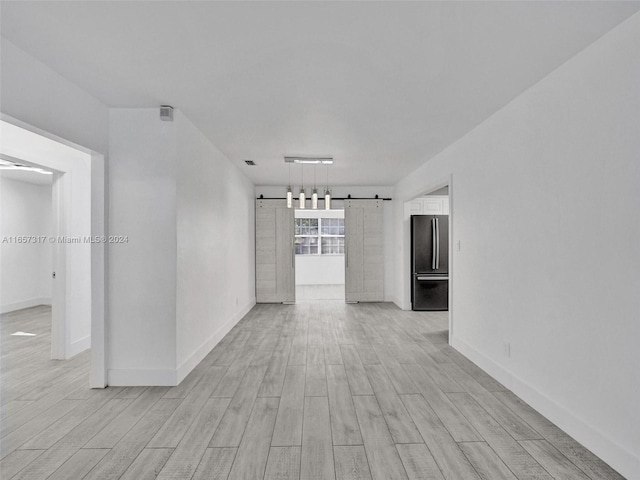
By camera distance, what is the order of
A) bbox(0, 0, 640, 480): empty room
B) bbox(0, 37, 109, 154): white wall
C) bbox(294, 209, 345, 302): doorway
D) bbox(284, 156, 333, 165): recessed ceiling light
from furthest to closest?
bbox(294, 209, 345, 302): doorway → bbox(284, 156, 333, 165): recessed ceiling light → bbox(0, 37, 109, 154): white wall → bbox(0, 0, 640, 480): empty room

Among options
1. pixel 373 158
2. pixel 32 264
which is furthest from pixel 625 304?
pixel 32 264

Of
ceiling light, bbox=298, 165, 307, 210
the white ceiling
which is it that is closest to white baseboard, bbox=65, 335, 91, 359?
the white ceiling

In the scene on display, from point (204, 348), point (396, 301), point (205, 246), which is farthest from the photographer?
point (396, 301)

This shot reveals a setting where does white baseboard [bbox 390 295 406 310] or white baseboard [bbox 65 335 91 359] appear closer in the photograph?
white baseboard [bbox 65 335 91 359]

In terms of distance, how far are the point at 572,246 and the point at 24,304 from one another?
9.02m

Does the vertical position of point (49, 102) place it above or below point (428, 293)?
above

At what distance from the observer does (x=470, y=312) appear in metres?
4.02

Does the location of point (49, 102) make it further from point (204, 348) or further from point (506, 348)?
point (506, 348)

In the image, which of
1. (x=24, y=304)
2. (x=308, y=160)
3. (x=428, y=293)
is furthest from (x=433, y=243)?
(x=24, y=304)

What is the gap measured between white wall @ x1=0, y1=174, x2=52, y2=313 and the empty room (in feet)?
7.93

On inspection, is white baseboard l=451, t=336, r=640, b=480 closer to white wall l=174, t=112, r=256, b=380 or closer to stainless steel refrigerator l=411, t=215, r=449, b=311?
white wall l=174, t=112, r=256, b=380

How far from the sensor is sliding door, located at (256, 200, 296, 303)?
24.8 feet

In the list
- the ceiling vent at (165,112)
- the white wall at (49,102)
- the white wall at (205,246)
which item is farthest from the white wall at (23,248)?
the ceiling vent at (165,112)

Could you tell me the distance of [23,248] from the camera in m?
7.32
